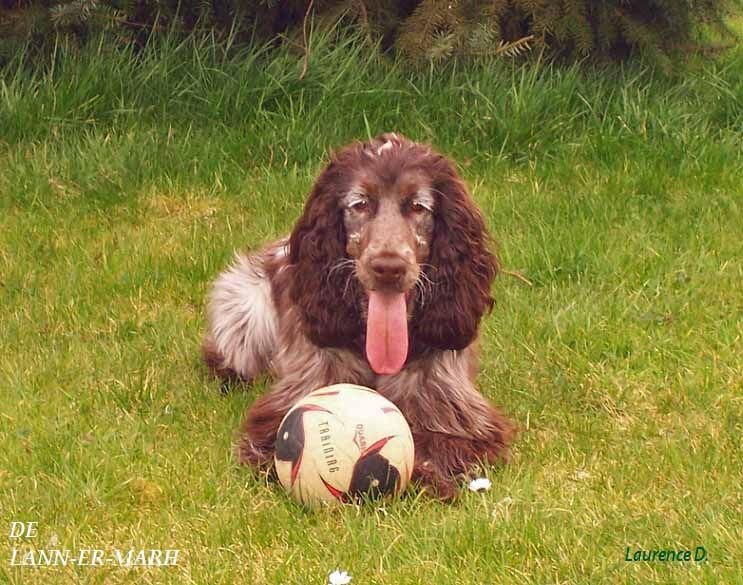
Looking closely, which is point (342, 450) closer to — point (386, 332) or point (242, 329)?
point (386, 332)

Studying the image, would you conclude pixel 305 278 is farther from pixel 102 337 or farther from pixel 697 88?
pixel 697 88

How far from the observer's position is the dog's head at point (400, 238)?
14.8ft

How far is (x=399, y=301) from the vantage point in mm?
4500

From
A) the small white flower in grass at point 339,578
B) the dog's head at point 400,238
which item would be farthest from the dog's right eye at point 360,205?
the small white flower in grass at point 339,578

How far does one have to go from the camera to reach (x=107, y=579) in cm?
384

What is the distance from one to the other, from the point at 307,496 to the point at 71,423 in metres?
1.19

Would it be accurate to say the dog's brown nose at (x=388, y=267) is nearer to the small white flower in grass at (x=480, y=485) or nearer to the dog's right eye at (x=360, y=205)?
the dog's right eye at (x=360, y=205)

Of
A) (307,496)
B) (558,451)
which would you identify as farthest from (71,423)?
(558,451)

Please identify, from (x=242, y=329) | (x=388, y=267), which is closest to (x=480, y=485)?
(x=388, y=267)

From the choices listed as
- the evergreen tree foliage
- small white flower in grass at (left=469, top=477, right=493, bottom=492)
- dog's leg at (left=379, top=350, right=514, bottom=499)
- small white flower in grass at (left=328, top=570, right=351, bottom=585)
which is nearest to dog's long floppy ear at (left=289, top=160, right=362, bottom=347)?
dog's leg at (left=379, top=350, right=514, bottom=499)

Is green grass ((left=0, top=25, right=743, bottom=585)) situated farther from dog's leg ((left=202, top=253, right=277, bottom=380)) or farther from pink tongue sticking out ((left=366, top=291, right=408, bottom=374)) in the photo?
pink tongue sticking out ((left=366, top=291, right=408, bottom=374))

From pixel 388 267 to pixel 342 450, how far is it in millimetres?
628

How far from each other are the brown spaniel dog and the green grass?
208mm

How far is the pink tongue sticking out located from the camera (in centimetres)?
450
